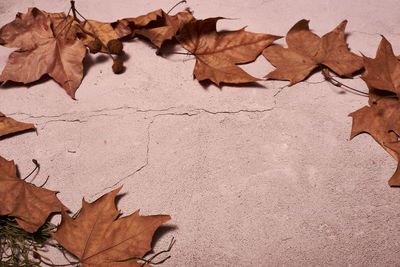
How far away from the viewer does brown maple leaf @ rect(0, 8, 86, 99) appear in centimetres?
115

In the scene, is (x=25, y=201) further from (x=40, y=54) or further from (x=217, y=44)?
(x=217, y=44)

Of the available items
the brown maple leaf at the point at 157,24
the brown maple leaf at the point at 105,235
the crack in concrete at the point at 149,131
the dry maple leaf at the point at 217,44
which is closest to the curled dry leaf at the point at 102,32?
the brown maple leaf at the point at 157,24

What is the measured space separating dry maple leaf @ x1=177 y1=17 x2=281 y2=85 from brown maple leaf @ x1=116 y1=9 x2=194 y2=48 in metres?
0.04

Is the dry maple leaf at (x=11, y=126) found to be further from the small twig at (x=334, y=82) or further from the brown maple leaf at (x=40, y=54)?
the small twig at (x=334, y=82)

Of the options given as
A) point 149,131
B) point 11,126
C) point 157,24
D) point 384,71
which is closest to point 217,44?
point 157,24

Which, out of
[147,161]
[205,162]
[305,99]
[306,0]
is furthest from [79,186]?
[306,0]

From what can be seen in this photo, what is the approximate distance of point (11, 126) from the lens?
1.05m

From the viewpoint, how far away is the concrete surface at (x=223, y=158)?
86 centimetres

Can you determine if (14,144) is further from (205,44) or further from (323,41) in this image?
(323,41)

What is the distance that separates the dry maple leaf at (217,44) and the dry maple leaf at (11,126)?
0.56 metres

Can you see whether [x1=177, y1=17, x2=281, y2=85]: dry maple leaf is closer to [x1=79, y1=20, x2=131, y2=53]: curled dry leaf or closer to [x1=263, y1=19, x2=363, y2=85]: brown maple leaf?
[x1=263, y1=19, x2=363, y2=85]: brown maple leaf

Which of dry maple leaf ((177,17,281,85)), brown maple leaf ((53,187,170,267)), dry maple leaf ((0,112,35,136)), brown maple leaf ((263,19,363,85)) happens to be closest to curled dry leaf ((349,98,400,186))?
brown maple leaf ((263,19,363,85))

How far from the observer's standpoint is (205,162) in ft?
3.29

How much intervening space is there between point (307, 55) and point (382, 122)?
330mm
